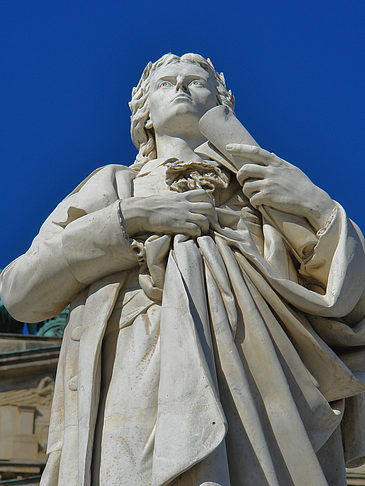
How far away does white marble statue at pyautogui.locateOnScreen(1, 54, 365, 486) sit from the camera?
819cm

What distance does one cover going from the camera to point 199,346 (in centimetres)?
827

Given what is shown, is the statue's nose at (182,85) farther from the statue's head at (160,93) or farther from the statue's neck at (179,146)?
the statue's neck at (179,146)

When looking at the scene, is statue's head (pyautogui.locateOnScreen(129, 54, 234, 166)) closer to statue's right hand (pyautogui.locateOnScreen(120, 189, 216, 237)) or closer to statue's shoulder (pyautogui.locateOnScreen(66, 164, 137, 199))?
statue's shoulder (pyautogui.locateOnScreen(66, 164, 137, 199))

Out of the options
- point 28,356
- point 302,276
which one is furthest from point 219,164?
point 28,356

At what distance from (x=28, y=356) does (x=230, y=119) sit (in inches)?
784

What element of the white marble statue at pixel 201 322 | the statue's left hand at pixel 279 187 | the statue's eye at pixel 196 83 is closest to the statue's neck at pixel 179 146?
the white marble statue at pixel 201 322

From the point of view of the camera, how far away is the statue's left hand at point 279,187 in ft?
29.9

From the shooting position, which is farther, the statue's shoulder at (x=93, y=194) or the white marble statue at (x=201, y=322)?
the statue's shoulder at (x=93, y=194)

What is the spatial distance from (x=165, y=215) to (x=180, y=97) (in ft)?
3.94

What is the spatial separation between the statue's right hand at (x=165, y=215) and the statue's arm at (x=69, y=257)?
81mm

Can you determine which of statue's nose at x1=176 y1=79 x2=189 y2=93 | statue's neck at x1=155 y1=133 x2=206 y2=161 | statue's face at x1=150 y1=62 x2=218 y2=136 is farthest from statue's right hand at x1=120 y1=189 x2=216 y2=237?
statue's nose at x1=176 y1=79 x2=189 y2=93

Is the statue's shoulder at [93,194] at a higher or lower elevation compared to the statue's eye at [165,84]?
lower

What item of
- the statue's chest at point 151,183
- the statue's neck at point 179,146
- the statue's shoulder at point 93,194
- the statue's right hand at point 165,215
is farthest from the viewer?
the statue's neck at point 179,146

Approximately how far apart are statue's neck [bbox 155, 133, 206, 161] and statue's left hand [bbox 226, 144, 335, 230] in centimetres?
48
